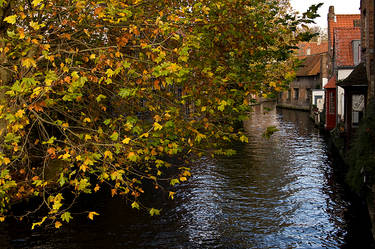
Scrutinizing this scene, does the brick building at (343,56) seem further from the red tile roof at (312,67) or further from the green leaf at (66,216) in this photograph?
the green leaf at (66,216)

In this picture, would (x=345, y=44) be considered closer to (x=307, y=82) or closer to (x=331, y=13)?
(x=331, y=13)

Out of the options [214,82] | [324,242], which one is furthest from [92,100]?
[324,242]

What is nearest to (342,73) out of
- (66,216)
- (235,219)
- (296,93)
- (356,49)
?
(356,49)

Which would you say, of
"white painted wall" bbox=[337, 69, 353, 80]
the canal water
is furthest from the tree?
"white painted wall" bbox=[337, 69, 353, 80]

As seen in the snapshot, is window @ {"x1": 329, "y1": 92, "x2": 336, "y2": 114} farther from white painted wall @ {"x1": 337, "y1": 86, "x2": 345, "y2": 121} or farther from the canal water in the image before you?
the canal water

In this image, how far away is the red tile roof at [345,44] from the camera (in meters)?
32.3

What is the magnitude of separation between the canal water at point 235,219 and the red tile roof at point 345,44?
15555 mm

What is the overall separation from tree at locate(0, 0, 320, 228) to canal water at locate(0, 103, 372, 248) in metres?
3.05

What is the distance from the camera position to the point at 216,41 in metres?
9.33

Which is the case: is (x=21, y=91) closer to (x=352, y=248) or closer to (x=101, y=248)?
(x=101, y=248)

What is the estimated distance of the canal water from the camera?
11125mm

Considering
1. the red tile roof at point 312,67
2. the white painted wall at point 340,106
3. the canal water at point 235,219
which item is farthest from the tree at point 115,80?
the red tile roof at point 312,67

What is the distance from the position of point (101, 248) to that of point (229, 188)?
636 centimetres

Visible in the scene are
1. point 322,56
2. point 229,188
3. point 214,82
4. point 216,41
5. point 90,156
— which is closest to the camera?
point 90,156
